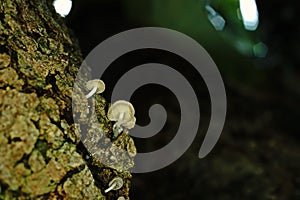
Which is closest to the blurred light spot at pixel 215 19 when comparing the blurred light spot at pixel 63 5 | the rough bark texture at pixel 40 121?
the blurred light spot at pixel 63 5

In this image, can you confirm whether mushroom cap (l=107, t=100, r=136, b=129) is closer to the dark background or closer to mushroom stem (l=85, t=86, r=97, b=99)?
mushroom stem (l=85, t=86, r=97, b=99)

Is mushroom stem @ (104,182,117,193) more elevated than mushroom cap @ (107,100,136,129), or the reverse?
mushroom cap @ (107,100,136,129)

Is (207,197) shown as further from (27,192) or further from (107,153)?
(27,192)

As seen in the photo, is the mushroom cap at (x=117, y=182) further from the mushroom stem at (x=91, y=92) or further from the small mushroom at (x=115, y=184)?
the mushroom stem at (x=91, y=92)

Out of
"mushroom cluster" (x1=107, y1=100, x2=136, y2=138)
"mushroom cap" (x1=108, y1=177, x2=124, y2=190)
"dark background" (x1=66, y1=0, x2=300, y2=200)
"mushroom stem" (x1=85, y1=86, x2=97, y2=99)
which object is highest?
"mushroom stem" (x1=85, y1=86, x2=97, y2=99)

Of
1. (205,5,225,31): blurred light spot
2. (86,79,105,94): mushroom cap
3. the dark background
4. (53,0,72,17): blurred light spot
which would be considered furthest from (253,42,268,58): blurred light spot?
(86,79,105,94): mushroom cap

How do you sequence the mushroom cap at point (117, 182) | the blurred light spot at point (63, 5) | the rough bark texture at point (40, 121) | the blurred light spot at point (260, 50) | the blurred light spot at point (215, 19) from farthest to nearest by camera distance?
the blurred light spot at point (260, 50)
the blurred light spot at point (215, 19)
the blurred light spot at point (63, 5)
the mushroom cap at point (117, 182)
the rough bark texture at point (40, 121)

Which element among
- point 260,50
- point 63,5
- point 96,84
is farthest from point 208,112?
point 96,84
